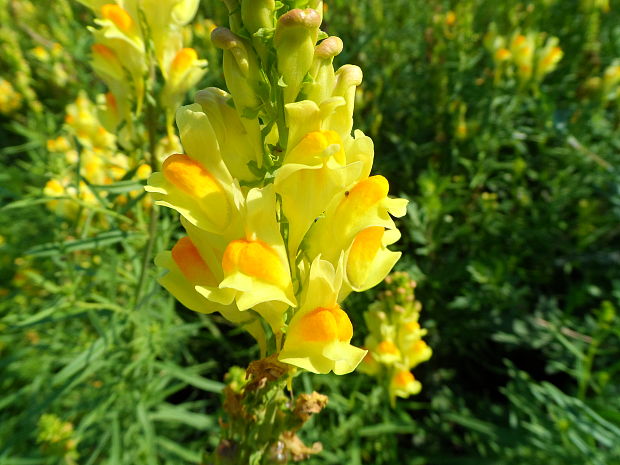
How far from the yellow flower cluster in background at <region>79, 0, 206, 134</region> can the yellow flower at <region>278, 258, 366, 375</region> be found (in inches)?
36.1

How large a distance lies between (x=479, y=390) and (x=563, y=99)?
6.55 ft

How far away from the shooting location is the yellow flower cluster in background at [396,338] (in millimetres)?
1542

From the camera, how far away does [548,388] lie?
173 cm

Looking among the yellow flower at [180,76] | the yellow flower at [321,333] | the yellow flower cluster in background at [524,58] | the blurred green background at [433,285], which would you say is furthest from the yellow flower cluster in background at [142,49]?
the yellow flower cluster in background at [524,58]

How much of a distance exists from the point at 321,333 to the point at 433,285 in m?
1.51

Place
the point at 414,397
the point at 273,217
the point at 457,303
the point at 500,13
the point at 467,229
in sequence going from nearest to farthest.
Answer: the point at 273,217
the point at 457,303
the point at 467,229
the point at 414,397
the point at 500,13

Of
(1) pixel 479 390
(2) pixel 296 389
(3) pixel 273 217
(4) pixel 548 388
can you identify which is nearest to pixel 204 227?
(3) pixel 273 217

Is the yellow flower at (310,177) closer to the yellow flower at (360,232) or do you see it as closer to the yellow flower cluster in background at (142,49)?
the yellow flower at (360,232)

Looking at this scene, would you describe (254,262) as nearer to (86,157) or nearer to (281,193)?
(281,193)

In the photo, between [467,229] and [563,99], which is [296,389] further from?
[563,99]

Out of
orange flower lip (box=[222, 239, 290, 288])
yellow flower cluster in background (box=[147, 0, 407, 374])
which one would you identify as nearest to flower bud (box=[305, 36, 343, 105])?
yellow flower cluster in background (box=[147, 0, 407, 374])

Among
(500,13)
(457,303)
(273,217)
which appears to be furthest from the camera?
(500,13)

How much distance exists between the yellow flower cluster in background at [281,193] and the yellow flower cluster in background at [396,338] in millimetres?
709

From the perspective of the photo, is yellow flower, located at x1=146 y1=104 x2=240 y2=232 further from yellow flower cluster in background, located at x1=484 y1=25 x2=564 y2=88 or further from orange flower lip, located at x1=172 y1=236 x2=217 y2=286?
yellow flower cluster in background, located at x1=484 y1=25 x2=564 y2=88
